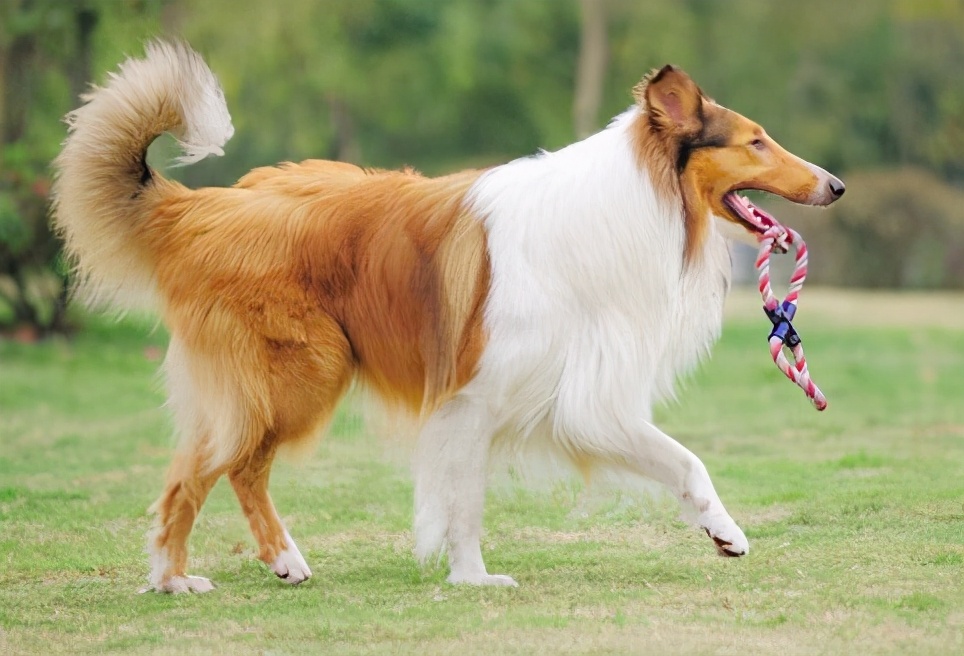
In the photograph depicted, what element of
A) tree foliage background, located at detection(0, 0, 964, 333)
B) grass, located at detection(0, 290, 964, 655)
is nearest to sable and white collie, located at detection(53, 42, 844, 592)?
grass, located at detection(0, 290, 964, 655)

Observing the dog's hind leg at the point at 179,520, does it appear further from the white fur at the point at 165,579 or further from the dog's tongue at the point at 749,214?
the dog's tongue at the point at 749,214

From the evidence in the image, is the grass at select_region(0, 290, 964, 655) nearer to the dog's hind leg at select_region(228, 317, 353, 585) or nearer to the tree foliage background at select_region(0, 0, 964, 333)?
the dog's hind leg at select_region(228, 317, 353, 585)

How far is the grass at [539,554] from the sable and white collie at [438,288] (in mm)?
359

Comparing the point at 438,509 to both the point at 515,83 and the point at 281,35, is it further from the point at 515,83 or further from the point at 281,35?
the point at 515,83

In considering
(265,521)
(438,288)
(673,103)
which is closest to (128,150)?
(438,288)

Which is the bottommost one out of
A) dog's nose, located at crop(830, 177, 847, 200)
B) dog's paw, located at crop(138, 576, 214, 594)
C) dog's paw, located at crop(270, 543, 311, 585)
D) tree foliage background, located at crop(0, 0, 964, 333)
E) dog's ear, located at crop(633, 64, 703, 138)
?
dog's paw, located at crop(138, 576, 214, 594)

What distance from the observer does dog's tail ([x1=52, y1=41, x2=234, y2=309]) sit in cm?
634

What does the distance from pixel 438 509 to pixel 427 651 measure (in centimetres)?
122

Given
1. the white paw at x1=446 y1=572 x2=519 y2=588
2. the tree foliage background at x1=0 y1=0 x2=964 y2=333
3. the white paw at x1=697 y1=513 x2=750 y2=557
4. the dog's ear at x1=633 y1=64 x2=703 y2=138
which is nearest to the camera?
the white paw at x1=697 y1=513 x2=750 y2=557

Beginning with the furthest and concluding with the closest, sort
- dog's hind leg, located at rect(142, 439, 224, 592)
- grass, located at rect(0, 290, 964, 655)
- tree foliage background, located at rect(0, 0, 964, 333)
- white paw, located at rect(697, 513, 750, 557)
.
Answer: tree foliage background, located at rect(0, 0, 964, 333) → dog's hind leg, located at rect(142, 439, 224, 592) → white paw, located at rect(697, 513, 750, 557) → grass, located at rect(0, 290, 964, 655)

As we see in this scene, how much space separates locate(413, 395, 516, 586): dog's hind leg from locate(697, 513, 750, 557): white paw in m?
0.89

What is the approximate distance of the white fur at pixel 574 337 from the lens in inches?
238

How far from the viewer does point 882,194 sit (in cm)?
2619

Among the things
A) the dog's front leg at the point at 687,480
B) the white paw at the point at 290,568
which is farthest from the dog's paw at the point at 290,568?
the dog's front leg at the point at 687,480
